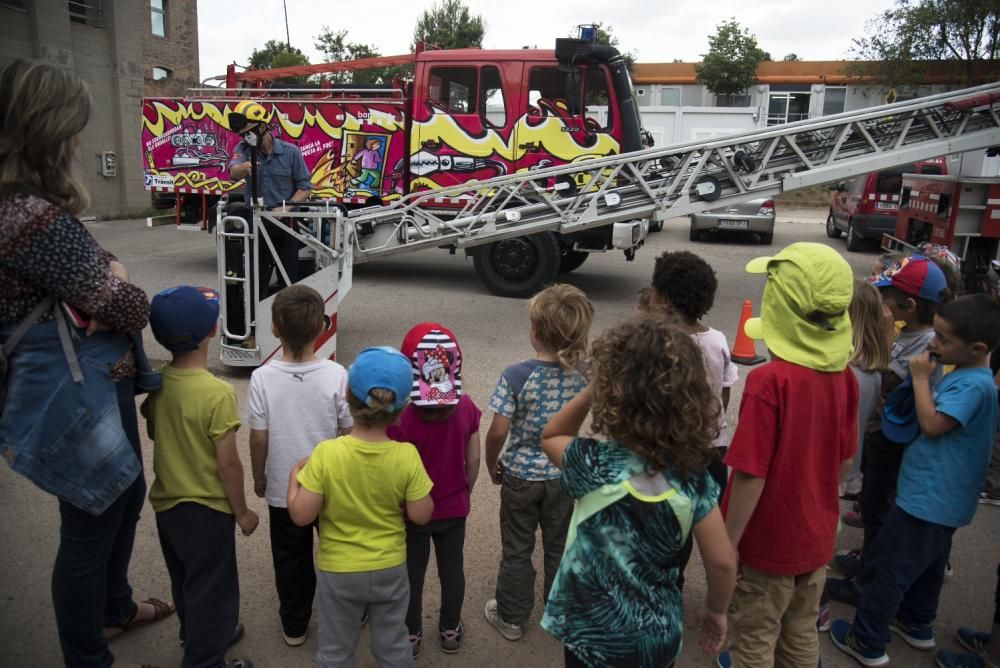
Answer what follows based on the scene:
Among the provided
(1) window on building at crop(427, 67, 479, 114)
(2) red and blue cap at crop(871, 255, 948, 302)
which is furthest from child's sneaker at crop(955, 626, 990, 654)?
(1) window on building at crop(427, 67, 479, 114)

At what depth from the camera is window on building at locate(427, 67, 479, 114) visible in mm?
9516

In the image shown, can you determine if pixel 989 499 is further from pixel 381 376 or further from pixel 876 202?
pixel 876 202

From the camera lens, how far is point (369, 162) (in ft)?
33.0

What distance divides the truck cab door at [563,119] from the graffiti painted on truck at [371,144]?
1 centimetres

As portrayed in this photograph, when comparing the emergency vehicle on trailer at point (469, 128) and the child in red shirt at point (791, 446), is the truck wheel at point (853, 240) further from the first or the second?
the child in red shirt at point (791, 446)

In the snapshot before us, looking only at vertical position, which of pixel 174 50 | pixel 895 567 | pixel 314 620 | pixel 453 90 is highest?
pixel 174 50

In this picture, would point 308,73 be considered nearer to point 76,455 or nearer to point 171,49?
point 76,455

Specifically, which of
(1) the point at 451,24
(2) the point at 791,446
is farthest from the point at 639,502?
(1) the point at 451,24

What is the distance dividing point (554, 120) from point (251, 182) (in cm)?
457

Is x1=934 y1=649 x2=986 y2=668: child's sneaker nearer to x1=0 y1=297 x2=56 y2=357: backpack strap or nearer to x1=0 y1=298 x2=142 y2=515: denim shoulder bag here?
x1=0 y1=298 x2=142 y2=515: denim shoulder bag

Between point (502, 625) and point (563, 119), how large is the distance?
24.4ft

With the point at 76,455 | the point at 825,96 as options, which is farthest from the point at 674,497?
the point at 825,96

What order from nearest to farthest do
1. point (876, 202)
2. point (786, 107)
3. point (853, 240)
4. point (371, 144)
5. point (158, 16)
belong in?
1. point (371, 144)
2. point (876, 202)
3. point (853, 240)
4. point (158, 16)
5. point (786, 107)

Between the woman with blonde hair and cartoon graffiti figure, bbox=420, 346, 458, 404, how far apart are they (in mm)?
898
